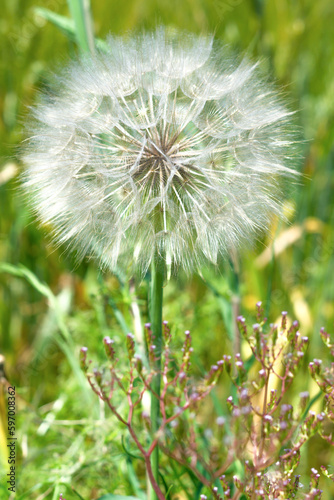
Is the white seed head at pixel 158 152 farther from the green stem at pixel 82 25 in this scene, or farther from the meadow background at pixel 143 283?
the meadow background at pixel 143 283

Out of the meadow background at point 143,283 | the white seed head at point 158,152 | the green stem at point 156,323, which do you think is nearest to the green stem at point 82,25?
the white seed head at point 158,152

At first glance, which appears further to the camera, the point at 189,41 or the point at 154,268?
the point at 189,41

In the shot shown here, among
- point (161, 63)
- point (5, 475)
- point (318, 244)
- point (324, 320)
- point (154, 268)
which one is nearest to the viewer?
point (154, 268)

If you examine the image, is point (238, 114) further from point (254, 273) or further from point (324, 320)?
point (324, 320)

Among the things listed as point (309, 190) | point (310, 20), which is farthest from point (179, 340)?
point (310, 20)

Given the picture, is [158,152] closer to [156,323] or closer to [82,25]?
[156,323]

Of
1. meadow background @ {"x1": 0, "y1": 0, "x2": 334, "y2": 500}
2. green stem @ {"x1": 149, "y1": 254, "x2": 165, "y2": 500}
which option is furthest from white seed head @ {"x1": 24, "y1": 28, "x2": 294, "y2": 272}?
meadow background @ {"x1": 0, "y1": 0, "x2": 334, "y2": 500}
